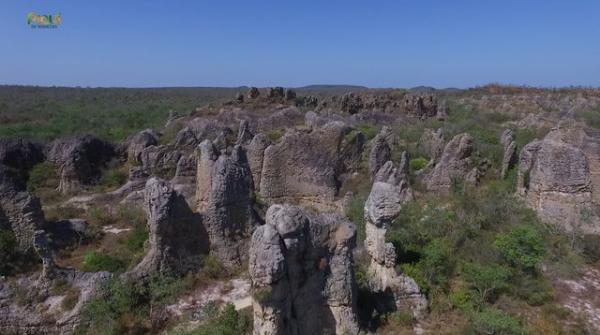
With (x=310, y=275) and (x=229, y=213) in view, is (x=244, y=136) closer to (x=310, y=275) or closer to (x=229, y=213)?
(x=229, y=213)

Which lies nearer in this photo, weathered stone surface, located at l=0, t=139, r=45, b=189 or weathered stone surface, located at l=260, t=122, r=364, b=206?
weathered stone surface, located at l=260, t=122, r=364, b=206

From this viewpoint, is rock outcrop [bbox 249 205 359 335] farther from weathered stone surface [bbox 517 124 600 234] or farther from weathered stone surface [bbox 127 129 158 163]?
weathered stone surface [bbox 127 129 158 163]

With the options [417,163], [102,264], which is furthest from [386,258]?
[417,163]

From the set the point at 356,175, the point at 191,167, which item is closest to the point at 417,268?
the point at 356,175

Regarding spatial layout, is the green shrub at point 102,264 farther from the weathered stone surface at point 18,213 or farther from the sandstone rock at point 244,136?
the sandstone rock at point 244,136

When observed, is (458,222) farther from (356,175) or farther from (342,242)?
(342,242)

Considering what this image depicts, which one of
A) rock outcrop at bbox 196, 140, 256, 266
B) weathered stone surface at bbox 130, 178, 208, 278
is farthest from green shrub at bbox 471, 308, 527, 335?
weathered stone surface at bbox 130, 178, 208, 278
